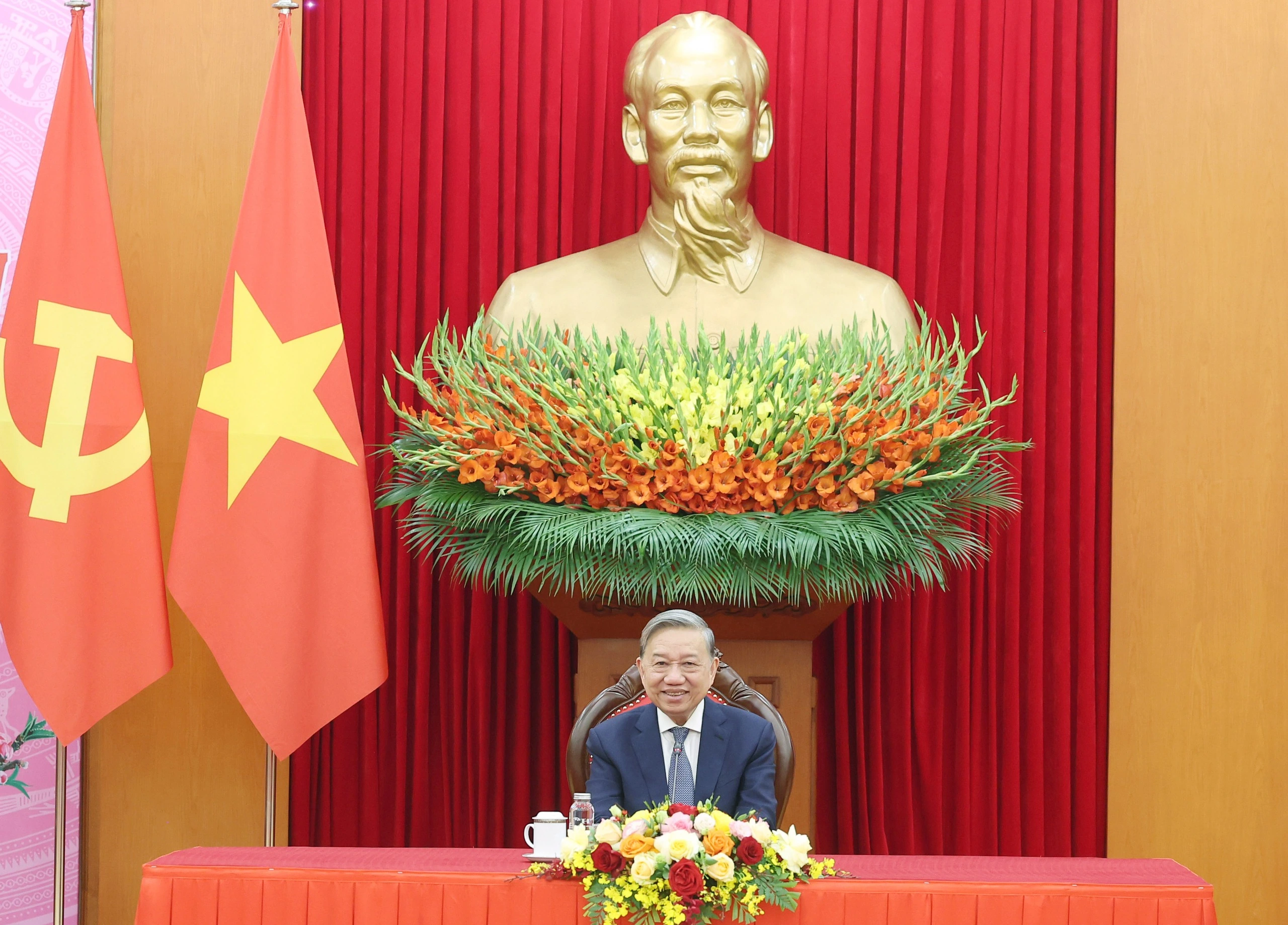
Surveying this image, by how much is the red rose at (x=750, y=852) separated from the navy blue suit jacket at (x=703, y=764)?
0.41 m

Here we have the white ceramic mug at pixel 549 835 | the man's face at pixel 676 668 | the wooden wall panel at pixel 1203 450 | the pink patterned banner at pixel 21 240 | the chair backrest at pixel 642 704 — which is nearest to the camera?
→ the white ceramic mug at pixel 549 835

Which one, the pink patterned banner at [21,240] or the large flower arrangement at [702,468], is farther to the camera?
the pink patterned banner at [21,240]

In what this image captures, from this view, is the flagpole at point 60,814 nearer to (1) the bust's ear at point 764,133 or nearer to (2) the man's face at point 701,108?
(2) the man's face at point 701,108

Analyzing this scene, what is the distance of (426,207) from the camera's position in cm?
391

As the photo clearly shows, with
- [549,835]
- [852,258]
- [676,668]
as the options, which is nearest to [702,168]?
[852,258]

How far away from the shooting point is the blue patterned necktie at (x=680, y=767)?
242 centimetres

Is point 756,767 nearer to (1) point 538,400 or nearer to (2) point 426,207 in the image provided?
(1) point 538,400

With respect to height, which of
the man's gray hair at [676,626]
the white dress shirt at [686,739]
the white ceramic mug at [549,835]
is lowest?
the white ceramic mug at [549,835]

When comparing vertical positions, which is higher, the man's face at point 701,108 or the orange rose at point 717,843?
the man's face at point 701,108

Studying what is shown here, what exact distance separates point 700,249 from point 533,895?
1.70m

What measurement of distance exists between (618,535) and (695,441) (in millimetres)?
228

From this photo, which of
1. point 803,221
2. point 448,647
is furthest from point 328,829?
point 803,221

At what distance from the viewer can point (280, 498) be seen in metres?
3.12

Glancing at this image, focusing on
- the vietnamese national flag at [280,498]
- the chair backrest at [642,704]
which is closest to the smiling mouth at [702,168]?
the vietnamese national flag at [280,498]
